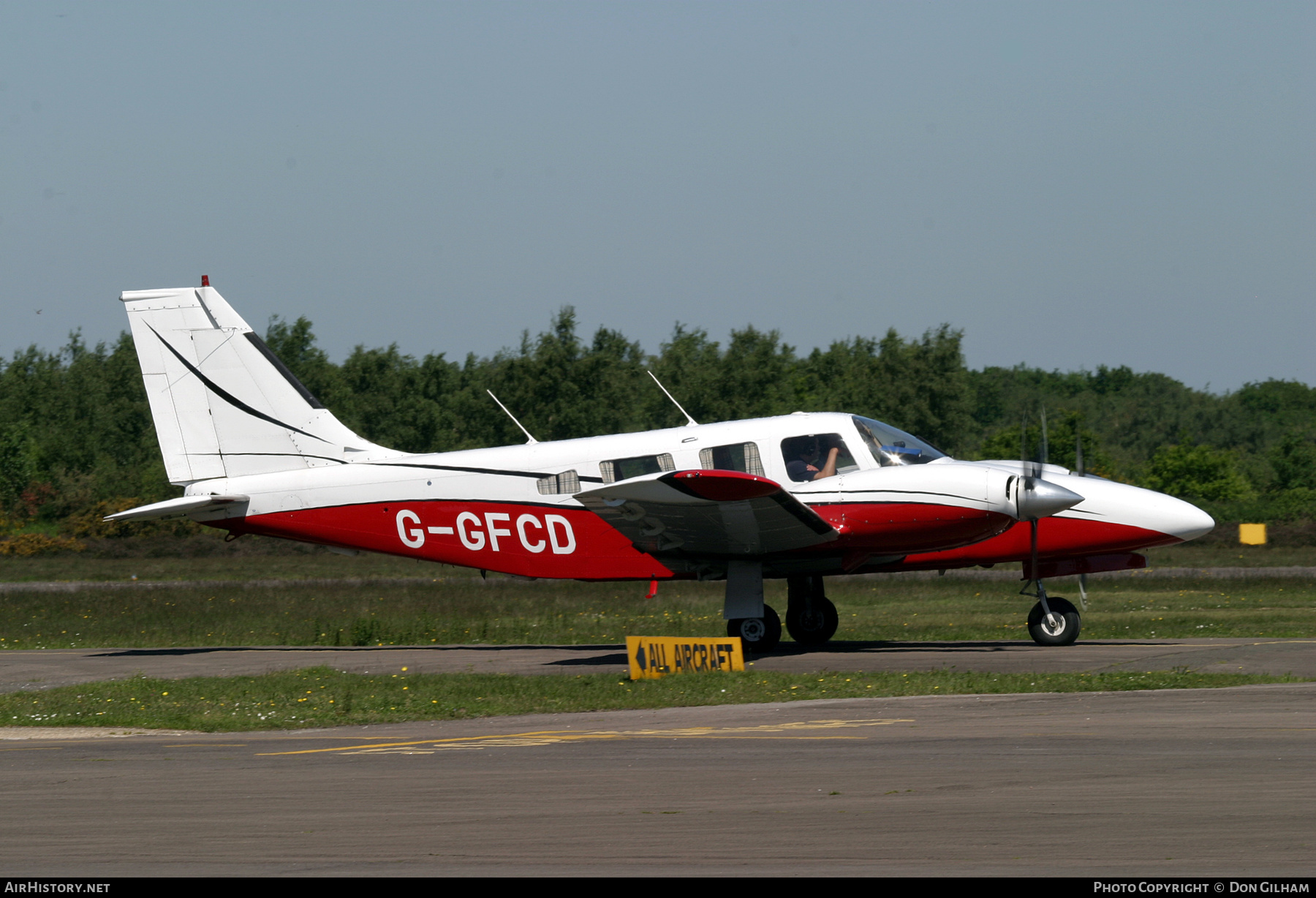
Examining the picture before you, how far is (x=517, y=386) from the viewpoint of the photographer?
56.8 m

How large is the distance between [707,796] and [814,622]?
1045 cm

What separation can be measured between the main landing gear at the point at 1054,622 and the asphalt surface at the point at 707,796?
5225 mm

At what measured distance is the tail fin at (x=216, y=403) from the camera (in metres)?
18.3

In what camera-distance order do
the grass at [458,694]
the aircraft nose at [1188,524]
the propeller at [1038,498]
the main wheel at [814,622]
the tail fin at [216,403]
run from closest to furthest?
the grass at [458,694]
the propeller at [1038,498]
the aircraft nose at [1188,524]
the main wheel at [814,622]
the tail fin at [216,403]

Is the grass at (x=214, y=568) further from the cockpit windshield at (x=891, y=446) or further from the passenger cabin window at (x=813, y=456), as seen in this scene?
the cockpit windshield at (x=891, y=446)

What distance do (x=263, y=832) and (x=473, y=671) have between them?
8.56 meters

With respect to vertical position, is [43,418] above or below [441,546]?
above

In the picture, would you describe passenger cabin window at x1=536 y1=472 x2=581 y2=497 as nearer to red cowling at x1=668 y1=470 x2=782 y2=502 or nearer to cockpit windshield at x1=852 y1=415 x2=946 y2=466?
red cowling at x1=668 y1=470 x2=782 y2=502

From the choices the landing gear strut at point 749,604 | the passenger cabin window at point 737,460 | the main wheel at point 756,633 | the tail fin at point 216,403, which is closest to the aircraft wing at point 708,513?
the landing gear strut at point 749,604

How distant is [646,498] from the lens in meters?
15.3

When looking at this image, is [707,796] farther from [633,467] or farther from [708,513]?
[633,467]

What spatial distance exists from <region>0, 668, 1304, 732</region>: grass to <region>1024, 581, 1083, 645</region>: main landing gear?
129 inches
